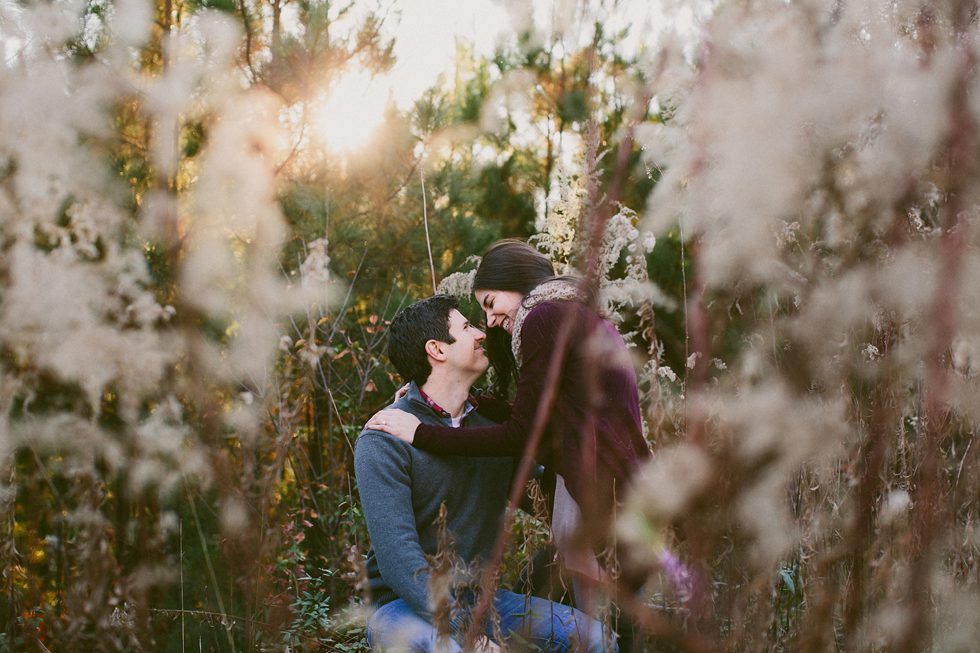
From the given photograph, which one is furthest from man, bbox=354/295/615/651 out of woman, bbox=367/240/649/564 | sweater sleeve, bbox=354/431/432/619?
woman, bbox=367/240/649/564

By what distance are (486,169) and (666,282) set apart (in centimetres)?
173

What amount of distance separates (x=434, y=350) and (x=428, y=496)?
14.9 inches

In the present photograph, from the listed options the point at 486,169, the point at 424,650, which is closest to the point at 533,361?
the point at 424,650

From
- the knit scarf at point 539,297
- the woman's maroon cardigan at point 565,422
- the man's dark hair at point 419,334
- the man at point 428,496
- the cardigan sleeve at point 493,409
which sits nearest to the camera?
the man at point 428,496

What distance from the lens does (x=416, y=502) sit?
2012mm

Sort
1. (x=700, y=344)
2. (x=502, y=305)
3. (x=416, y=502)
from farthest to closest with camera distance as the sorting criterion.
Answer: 1. (x=502, y=305)
2. (x=416, y=502)
3. (x=700, y=344)

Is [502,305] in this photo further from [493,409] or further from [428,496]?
[428,496]

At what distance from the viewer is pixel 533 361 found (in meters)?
2.00

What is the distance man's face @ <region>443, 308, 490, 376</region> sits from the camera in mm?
2160

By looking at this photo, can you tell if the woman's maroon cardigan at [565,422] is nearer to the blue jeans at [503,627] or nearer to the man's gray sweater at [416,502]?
the man's gray sweater at [416,502]

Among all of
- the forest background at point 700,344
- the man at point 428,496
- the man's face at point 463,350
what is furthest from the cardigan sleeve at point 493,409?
the forest background at point 700,344

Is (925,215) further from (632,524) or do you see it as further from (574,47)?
(574,47)

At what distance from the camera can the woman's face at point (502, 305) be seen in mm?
2279

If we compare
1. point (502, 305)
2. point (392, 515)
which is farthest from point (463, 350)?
point (392, 515)
